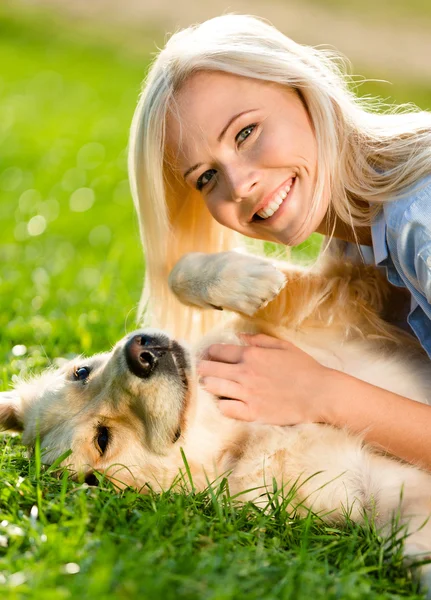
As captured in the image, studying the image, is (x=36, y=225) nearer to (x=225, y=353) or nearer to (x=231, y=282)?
(x=225, y=353)

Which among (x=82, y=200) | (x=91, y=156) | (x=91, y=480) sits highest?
(x=91, y=480)

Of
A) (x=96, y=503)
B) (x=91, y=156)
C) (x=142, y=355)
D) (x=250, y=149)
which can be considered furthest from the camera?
(x=91, y=156)

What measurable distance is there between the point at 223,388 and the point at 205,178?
918 mm

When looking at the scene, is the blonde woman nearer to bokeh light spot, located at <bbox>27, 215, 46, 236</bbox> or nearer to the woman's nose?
the woman's nose

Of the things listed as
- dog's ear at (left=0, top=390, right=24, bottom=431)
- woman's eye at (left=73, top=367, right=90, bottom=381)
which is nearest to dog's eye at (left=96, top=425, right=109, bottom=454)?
woman's eye at (left=73, top=367, right=90, bottom=381)

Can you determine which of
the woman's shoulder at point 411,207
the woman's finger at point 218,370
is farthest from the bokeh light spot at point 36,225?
the woman's shoulder at point 411,207

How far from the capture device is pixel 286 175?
10.4ft

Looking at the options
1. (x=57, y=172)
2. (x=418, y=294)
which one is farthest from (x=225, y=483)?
(x=57, y=172)

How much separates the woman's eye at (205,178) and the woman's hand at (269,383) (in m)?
0.74

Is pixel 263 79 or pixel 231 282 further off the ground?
pixel 263 79

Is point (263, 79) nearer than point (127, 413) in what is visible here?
No

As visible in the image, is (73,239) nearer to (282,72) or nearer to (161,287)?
(161,287)

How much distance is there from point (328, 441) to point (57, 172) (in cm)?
670

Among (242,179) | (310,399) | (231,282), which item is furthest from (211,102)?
(310,399)
